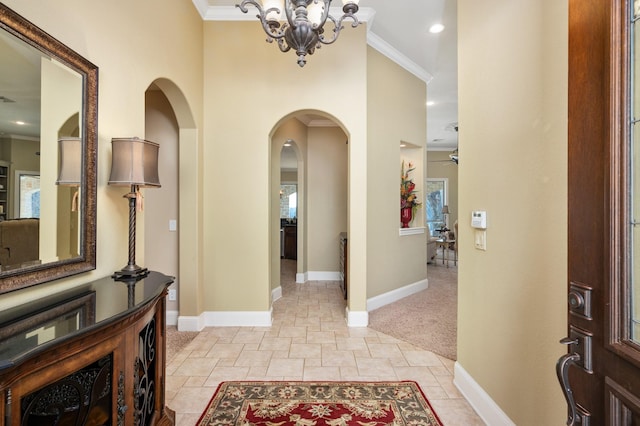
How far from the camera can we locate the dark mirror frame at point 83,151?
125 cm

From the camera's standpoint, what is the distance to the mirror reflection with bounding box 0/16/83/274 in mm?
1230

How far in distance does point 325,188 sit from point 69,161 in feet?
14.3

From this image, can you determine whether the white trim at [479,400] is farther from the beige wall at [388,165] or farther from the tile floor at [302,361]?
the beige wall at [388,165]

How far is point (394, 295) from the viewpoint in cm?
430

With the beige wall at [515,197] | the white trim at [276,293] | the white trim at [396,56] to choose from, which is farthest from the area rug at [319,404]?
the white trim at [396,56]

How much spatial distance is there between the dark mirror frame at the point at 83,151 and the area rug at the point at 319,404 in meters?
1.24

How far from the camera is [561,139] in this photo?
4.28ft

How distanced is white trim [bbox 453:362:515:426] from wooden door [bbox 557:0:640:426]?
1.12 m

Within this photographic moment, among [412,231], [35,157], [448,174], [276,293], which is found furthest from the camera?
[448,174]

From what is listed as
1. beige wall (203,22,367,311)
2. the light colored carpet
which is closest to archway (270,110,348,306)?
the light colored carpet

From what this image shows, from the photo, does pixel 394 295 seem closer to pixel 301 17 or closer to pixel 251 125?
pixel 251 125

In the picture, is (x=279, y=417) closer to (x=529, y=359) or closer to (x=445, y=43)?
(x=529, y=359)

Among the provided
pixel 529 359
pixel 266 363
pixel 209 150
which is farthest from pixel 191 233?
pixel 529 359

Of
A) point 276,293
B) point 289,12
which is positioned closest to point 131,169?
point 289,12
